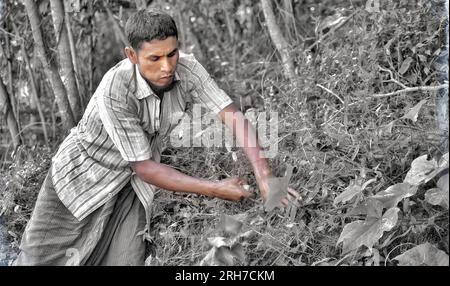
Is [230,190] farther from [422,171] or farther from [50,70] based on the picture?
[50,70]

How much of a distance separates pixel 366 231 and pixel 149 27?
44.3 inches

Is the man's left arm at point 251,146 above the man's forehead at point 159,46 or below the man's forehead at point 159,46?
below

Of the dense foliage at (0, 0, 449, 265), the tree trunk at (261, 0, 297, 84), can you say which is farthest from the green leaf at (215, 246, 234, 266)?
the tree trunk at (261, 0, 297, 84)

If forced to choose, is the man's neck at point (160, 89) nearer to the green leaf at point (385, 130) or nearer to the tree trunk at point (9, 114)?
the green leaf at point (385, 130)

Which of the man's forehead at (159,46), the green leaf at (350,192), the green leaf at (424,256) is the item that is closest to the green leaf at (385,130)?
the green leaf at (350,192)

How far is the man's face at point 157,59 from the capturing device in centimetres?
256

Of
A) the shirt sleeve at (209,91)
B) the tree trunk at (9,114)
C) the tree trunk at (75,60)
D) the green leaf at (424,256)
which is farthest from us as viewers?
the tree trunk at (75,60)

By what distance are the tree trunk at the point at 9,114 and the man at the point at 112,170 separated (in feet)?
3.64

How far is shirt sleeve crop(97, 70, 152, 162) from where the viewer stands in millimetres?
2631

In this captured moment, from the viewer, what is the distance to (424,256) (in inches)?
90.4

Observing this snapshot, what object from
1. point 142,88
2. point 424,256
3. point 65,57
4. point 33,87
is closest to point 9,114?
point 33,87

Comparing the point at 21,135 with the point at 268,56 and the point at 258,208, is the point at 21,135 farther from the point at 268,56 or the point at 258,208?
the point at 258,208

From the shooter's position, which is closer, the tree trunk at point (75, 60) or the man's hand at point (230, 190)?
the man's hand at point (230, 190)
